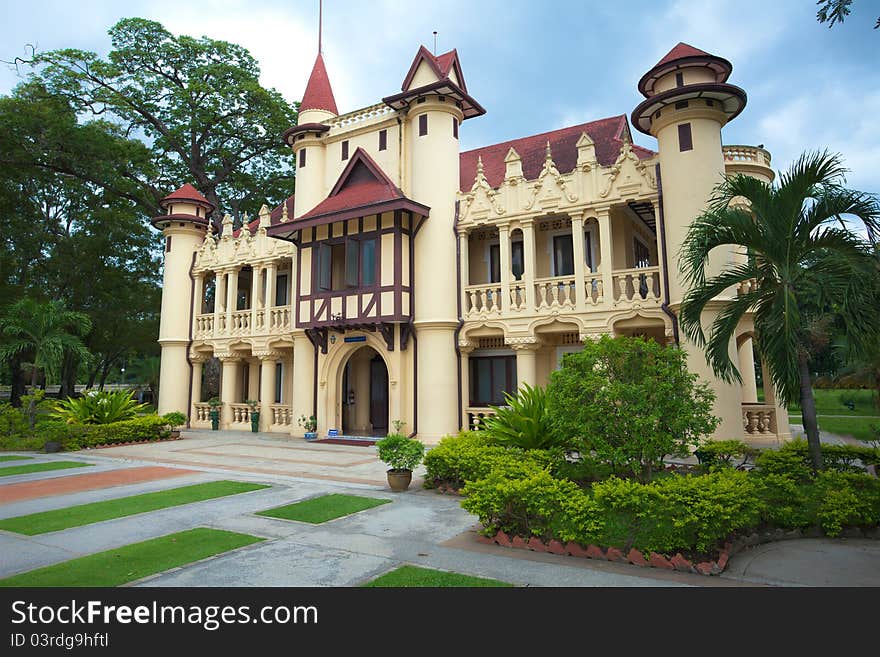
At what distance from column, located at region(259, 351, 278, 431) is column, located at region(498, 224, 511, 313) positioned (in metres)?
11.0

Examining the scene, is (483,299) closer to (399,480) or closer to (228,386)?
(399,480)

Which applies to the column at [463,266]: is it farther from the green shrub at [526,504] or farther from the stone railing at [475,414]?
the green shrub at [526,504]

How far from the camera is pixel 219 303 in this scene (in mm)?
25422

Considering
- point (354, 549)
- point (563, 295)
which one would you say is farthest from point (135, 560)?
point (563, 295)

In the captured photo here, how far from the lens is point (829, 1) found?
711 cm

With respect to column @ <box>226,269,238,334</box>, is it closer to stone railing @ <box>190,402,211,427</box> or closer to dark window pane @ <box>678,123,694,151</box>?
stone railing @ <box>190,402,211,427</box>

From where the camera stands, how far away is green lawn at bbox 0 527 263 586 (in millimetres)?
5574

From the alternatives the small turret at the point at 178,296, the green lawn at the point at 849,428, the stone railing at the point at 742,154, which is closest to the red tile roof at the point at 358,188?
the small turret at the point at 178,296

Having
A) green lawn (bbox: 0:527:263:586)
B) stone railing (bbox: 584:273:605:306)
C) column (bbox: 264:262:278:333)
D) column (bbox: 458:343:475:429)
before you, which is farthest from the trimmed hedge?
stone railing (bbox: 584:273:605:306)

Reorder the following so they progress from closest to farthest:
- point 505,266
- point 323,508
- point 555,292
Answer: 1. point 323,508
2. point 555,292
3. point 505,266

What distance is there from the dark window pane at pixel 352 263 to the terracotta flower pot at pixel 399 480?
1004cm

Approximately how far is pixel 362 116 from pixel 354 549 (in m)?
18.5
